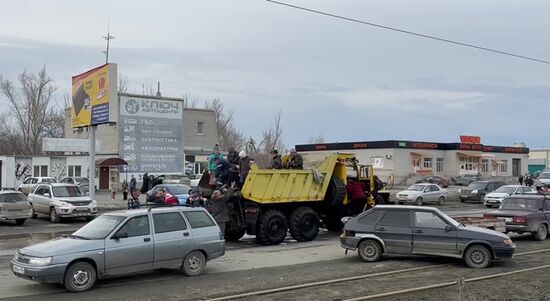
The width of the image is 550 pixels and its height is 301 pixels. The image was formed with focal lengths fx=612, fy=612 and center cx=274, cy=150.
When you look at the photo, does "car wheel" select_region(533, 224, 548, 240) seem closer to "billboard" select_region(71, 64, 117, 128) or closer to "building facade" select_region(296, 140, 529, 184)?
"billboard" select_region(71, 64, 117, 128)

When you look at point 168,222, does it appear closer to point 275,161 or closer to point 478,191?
point 275,161

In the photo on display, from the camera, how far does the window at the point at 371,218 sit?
14.9m

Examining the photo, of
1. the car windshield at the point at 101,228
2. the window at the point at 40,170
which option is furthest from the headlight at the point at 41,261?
the window at the point at 40,170

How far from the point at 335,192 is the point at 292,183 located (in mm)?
1854

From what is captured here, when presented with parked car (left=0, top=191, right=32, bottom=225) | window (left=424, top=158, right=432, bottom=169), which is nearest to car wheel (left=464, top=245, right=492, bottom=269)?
parked car (left=0, top=191, right=32, bottom=225)

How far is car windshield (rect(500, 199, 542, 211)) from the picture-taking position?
67.2 feet

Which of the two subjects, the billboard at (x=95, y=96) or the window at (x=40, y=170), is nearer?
the billboard at (x=95, y=96)

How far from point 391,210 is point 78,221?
17.9m

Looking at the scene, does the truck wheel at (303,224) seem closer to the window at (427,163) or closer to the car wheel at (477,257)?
the car wheel at (477,257)

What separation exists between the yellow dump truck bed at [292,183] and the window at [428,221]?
500cm

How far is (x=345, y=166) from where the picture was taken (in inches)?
810

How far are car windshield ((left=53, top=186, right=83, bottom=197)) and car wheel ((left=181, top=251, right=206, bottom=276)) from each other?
17137 millimetres

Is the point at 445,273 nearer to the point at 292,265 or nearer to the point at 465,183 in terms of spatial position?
the point at 292,265

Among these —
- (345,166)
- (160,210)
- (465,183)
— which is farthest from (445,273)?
(465,183)
